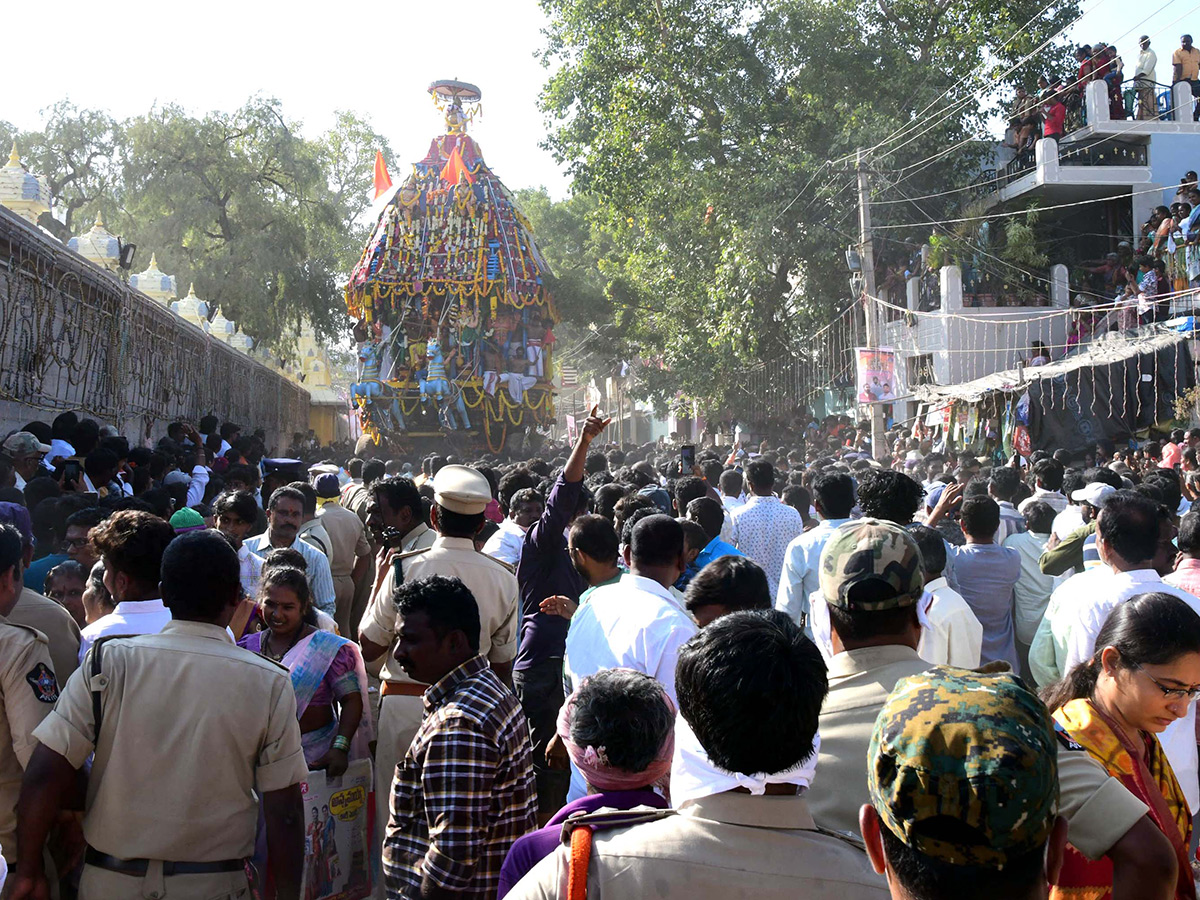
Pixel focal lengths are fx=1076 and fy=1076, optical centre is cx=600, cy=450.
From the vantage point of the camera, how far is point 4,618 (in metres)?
3.23

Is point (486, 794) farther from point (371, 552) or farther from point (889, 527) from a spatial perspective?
point (371, 552)

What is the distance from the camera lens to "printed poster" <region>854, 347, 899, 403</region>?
1956 centimetres

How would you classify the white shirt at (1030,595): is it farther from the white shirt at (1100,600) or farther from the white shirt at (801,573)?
the white shirt at (1100,600)

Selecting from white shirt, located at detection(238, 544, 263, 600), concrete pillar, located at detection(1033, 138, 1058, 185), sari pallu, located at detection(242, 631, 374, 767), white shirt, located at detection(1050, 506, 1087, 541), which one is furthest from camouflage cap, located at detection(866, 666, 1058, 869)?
concrete pillar, located at detection(1033, 138, 1058, 185)

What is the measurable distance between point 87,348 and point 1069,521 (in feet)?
33.6

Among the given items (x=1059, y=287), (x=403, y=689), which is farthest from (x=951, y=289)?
(x=403, y=689)

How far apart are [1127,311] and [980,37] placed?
783 cm

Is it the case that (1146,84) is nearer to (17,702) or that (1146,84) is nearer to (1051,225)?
(1051,225)

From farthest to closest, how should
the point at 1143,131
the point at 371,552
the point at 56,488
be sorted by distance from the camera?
the point at 1143,131 < the point at 371,552 < the point at 56,488

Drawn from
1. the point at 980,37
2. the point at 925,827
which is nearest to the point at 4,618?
the point at 925,827

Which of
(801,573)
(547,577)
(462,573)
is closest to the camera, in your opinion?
(462,573)

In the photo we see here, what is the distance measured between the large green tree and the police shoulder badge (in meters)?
21.5

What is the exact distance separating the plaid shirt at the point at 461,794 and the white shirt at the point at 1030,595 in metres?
3.98

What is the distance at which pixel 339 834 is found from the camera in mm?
3906
